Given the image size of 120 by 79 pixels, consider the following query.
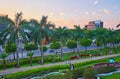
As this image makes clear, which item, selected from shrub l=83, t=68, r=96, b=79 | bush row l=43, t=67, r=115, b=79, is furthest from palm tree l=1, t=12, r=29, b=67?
shrub l=83, t=68, r=96, b=79

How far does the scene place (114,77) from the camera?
33.9 m

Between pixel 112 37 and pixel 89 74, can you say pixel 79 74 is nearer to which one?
pixel 89 74

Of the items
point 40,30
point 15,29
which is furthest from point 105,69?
point 40,30

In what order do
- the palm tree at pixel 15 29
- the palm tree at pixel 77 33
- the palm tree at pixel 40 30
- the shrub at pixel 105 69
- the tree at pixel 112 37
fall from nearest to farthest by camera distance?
1. the shrub at pixel 105 69
2. the palm tree at pixel 15 29
3. the palm tree at pixel 40 30
4. the palm tree at pixel 77 33
5. the tree at pixel 112 37

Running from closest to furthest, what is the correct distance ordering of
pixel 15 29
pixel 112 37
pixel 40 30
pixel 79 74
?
pixel 79 74 < pixel 15 29 < pixel 40 30 < pixel 112 37

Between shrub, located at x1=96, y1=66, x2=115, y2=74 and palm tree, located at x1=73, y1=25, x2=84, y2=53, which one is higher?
palm tree, located at x1=73, y1=25, x2=84, y2=53

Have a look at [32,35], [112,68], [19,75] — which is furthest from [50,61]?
[112,68]

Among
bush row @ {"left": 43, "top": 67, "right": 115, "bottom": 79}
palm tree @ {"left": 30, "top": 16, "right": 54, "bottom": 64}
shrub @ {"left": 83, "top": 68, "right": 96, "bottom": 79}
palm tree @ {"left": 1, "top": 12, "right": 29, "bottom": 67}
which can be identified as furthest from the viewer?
palm tree @ {"left": 30, "top": 16, "right": 54, "bottom": 64}

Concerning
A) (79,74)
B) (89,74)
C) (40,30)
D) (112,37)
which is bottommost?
(79,74)

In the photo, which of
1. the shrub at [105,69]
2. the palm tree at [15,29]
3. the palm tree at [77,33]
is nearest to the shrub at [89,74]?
the shrub at [105,69]

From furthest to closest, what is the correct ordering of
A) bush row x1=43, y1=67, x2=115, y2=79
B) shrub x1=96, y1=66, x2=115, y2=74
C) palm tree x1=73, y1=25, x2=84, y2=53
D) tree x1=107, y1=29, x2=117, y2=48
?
tree x1=107, y1=29, x2=117, y2=48
palm tree x1=73, y1=25, x2=84, y2=53
shrub x1=96, y1=66, x2=115, y2=74
bush row x1=43, y1=67, x2=115, y2=79

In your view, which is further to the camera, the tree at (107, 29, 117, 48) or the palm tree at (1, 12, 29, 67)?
the tree at (107, 29, 117, 48)

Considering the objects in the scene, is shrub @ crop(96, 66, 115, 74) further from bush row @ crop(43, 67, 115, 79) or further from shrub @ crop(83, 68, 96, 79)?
shrub @ crop(83, 68, 96, 79)

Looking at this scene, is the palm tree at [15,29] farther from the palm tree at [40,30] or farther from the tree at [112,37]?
the tree at [112,37]
